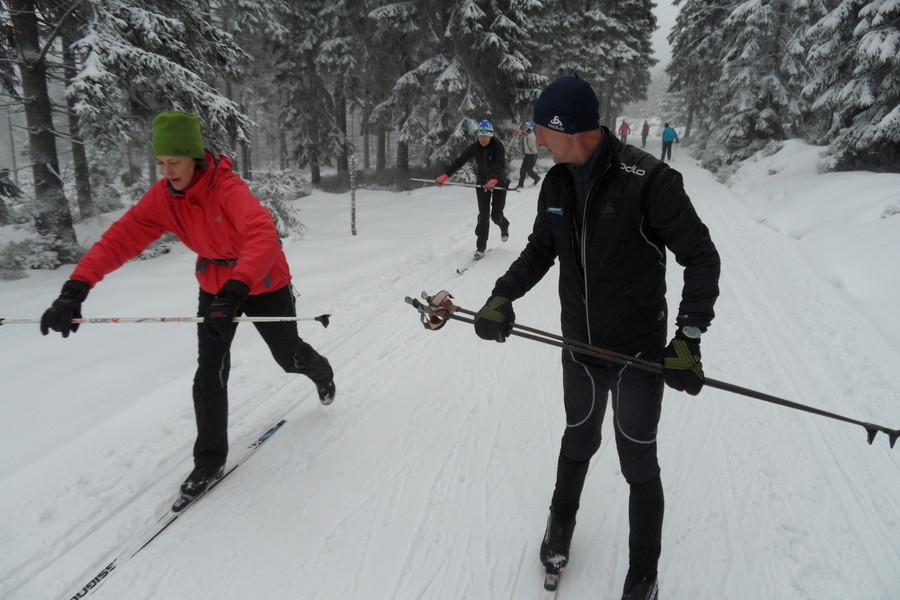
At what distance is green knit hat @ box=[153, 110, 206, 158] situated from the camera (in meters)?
2.68

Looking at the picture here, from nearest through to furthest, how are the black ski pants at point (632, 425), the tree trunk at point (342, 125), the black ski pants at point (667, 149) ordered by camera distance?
the black ski pants at point (632, 425) → the tree trunk at point (342, 125) → the black ski pants at point (667, 149)

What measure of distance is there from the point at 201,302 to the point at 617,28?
32.9 m

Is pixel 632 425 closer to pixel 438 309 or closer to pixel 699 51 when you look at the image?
pixel 438 309

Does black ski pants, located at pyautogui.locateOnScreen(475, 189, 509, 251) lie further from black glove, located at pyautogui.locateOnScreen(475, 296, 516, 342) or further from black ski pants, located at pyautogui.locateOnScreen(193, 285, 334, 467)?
black glove, located at pyautogui.locateOnScreen(475, 296, 516, 342)

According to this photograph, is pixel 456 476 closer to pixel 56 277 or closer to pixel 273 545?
pixel 273 545

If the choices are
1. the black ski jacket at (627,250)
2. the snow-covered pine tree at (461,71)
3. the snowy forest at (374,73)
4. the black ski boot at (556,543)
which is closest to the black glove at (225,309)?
the black ski jacket at (627,250)

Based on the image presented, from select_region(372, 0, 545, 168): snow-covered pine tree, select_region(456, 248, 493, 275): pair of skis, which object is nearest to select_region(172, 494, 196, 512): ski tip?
select_region(456, 248, 493, 275): pair of skis

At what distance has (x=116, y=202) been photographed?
18781 millimetres

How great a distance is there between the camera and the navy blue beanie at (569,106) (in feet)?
6.38

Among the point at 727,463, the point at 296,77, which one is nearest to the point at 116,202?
the point at 296,77

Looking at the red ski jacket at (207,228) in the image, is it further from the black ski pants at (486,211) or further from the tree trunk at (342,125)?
the tree trunk at (342,125)

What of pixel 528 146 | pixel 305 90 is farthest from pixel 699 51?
pixel 305 90

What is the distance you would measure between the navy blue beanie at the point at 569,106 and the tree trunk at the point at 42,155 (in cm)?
1121

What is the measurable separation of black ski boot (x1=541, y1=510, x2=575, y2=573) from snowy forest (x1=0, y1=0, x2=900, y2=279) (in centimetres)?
901
